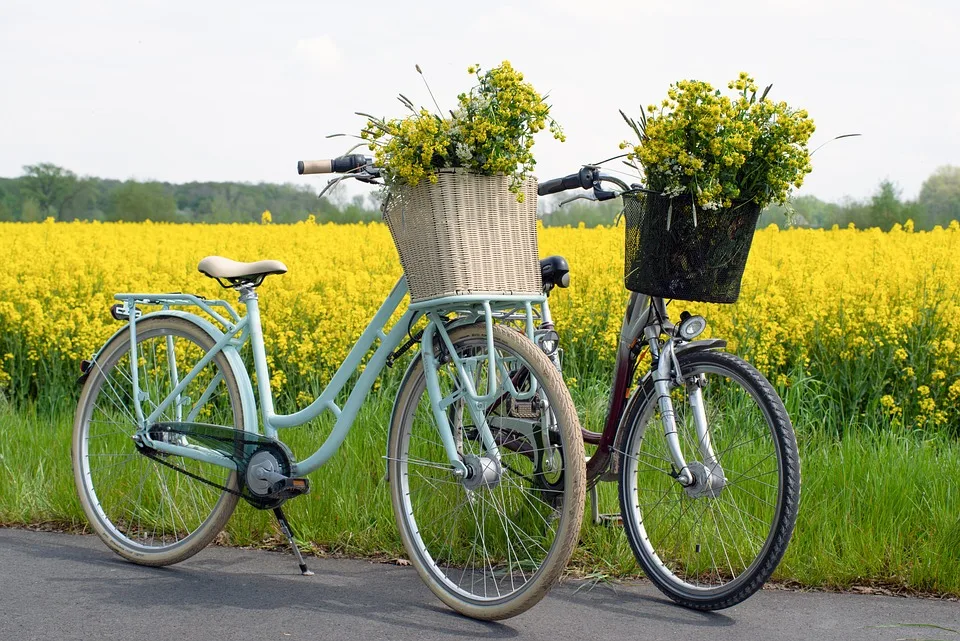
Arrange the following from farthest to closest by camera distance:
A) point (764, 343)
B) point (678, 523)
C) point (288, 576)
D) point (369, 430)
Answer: point (764, 343) < point (369, 430) < point (288, 576) < point (678, 523)

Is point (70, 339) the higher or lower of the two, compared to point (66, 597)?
higher

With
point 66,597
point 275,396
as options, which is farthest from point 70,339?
point 66,597

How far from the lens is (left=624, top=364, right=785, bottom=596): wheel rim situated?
3.77 m

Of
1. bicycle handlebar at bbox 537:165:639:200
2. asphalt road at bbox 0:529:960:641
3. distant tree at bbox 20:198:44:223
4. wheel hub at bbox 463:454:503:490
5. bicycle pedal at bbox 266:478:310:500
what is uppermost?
distant tree at bbox 20:198:44:223

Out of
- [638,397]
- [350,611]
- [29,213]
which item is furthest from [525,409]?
[29,213]

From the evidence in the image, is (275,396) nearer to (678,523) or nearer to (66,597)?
(66,597)

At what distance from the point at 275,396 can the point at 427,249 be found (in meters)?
3.73

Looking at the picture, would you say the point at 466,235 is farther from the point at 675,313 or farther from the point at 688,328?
the point at 675,313

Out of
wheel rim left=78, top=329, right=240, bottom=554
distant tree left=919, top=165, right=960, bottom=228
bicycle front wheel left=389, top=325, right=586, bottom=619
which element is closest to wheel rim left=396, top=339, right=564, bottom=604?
bicycle front wheel left=389, top=325, right=586, bottom=619

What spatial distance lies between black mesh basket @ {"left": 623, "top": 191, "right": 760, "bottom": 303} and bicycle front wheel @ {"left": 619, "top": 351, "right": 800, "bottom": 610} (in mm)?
230

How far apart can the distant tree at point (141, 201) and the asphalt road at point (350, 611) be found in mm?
28240

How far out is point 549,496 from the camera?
395 cm

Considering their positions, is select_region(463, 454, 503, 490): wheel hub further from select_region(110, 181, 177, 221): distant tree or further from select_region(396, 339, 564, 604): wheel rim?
select_region(110, 181, 177, 221): distant tree

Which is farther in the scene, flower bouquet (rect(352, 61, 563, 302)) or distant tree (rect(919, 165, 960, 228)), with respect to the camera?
distant tree (rect(919, 165, 960, 228))
